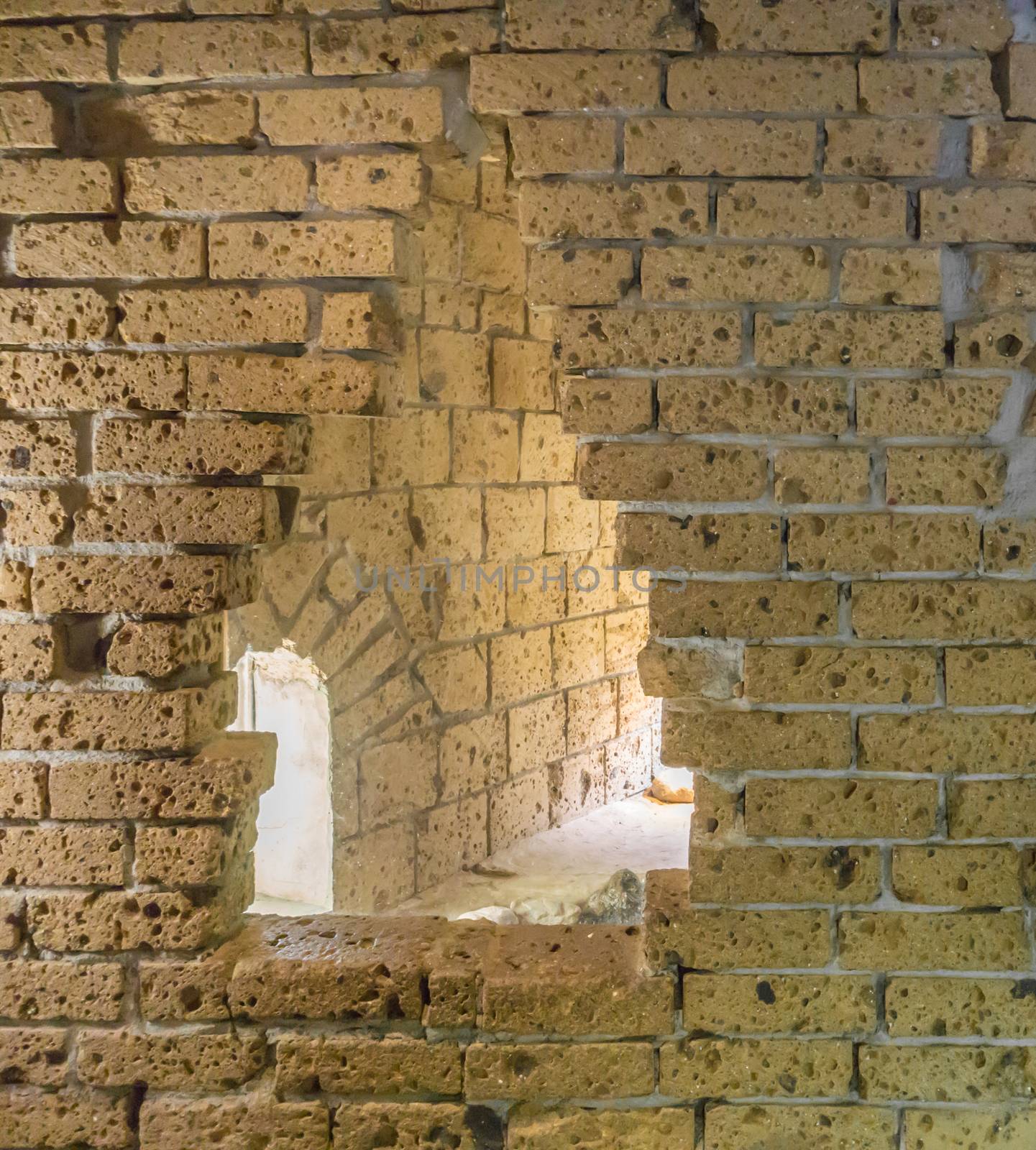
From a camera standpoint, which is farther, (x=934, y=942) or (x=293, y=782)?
(x=293, y=782)

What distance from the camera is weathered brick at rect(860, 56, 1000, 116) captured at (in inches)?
81.7

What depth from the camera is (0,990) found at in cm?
228

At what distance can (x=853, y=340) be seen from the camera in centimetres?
212

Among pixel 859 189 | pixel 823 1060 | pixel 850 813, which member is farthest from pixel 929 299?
pixel 823 1060

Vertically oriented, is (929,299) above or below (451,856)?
above

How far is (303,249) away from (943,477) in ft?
4.81

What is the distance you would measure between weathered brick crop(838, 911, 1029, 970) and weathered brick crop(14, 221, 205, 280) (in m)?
2.07

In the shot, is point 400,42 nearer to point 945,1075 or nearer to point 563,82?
point 563,82

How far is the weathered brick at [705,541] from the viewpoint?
2141mm

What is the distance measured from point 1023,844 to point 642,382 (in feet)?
4.27

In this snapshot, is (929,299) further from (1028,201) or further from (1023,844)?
(1023,844)

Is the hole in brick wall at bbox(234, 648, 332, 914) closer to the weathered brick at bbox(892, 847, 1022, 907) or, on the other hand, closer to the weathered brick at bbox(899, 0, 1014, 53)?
the weathered brick at bbox(892, 847, 1022, 907)

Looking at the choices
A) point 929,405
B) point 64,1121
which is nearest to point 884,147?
point 929,405

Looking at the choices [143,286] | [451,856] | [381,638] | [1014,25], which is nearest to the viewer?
[1014,25]
